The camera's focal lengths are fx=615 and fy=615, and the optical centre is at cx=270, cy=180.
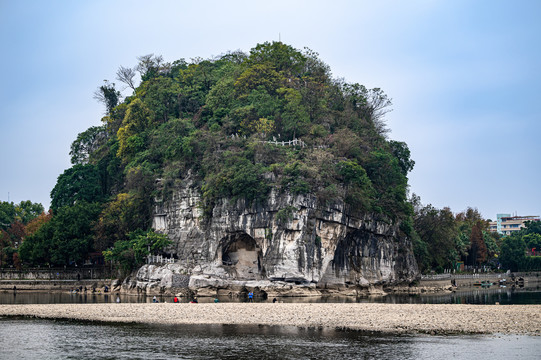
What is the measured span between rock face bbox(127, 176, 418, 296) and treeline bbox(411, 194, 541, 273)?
472 inches

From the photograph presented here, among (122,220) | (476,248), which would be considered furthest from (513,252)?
(122,220)

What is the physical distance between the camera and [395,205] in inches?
2685

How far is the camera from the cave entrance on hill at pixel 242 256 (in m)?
62.2

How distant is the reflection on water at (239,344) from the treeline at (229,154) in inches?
1087

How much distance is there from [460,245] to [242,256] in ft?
134

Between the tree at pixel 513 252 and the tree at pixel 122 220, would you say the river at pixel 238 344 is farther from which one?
the tree at pixel 513 252

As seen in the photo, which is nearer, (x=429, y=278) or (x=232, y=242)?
(x=232, y=242)

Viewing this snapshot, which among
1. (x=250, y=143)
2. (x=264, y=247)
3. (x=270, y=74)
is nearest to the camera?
(x=264, y=247)

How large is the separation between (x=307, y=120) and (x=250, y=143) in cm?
874

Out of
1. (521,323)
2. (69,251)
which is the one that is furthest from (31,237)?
(521,323)

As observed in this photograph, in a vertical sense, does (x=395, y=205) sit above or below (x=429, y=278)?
above

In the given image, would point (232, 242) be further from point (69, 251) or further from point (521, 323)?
point (521, 323)

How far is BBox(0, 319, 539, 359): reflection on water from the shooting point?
1061 inches

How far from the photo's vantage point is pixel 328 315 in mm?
39000
